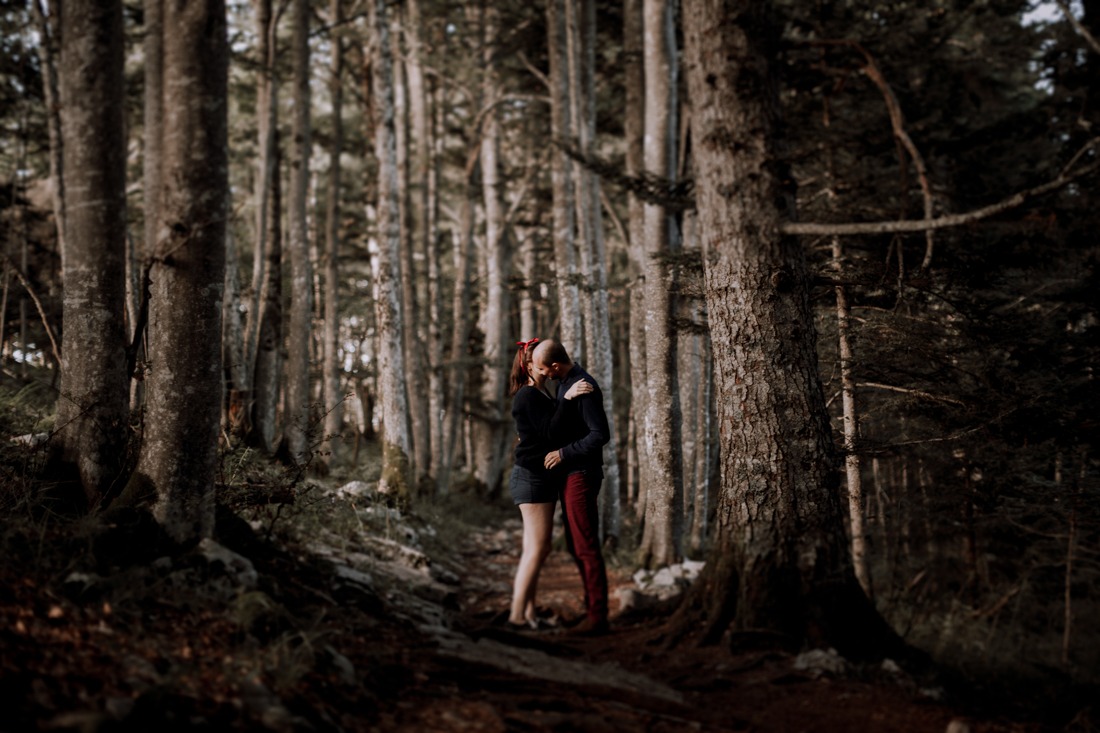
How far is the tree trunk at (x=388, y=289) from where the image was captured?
1188 centimetres

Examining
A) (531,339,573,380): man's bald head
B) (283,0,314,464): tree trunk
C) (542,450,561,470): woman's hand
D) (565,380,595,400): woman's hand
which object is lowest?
(542,450,561,470): woman's hand

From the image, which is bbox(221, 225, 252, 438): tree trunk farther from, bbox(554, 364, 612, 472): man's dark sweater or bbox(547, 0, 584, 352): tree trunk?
bbox(554, 364, 612, 472): man's dark sweater

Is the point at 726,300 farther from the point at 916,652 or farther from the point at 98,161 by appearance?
the point at 98,161

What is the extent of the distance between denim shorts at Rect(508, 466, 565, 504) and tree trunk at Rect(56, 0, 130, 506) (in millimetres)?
2999

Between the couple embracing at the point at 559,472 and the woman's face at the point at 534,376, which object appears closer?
the couple embracing at the point at 559,472

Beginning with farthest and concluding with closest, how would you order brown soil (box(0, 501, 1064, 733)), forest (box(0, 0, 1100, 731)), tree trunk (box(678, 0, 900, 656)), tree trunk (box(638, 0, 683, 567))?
tree trunk (box(638, 0, 683, 567)), tree trunk (box(678, 0, 900, 656)), forest (box(0, 0, 1100, 731)), brown soil (box(0, 501, 1064, 733))

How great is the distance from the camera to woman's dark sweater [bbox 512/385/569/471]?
570 centimetres

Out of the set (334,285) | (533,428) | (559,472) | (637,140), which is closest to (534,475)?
(559,472)

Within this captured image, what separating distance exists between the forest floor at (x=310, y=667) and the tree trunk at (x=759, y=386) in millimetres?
354

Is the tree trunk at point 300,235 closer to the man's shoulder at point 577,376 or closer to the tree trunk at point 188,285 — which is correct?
the tree trunk at point 188,285

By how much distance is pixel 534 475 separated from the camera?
5.69 meters

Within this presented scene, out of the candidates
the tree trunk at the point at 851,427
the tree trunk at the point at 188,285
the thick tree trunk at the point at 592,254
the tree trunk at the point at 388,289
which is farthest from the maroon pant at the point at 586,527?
the tree trunk at the point at 388,289

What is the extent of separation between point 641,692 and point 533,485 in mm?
1948

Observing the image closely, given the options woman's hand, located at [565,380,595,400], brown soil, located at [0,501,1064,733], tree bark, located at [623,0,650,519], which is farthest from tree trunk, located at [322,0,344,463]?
brown soil, located at [0,501,1064,733]
